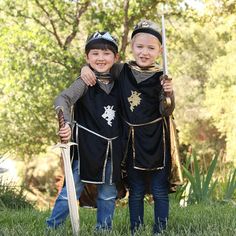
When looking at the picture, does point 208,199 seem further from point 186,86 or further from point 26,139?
point 186,86

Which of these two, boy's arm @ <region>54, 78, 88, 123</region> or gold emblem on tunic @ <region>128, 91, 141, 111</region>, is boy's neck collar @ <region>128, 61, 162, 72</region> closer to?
gold emblem on tunic @ <region>128, 91, 141, 111</region>

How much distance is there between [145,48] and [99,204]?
1.21 metres

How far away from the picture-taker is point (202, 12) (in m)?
16.4

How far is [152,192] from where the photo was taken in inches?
163

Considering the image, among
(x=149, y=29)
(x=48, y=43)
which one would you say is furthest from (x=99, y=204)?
(x=48, y=43)

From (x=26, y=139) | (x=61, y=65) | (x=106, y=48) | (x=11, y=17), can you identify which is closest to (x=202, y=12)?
(x=61, y=65)

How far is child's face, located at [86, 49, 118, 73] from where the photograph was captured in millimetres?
3932

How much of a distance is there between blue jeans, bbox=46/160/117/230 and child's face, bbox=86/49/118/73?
2.29 ft

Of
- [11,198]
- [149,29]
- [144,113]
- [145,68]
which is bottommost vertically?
[11,198]

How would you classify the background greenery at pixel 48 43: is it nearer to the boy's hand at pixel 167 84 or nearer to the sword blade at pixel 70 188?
the boy's hand at pixel 167 84

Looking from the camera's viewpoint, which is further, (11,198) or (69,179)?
(11,198)

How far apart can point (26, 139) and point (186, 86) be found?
10.6m

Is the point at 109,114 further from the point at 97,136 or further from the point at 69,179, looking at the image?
the point at 69,179

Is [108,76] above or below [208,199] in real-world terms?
above
